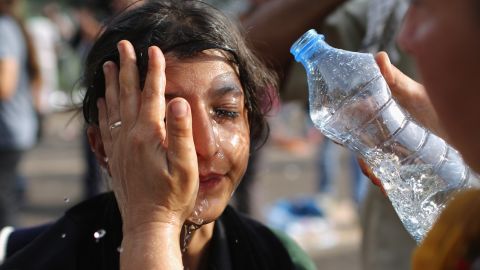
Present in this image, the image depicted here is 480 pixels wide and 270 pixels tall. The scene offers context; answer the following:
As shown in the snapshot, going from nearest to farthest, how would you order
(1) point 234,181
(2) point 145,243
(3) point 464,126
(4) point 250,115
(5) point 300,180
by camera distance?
(3) point 464,126, (2) point 145,243, (1) point 234,181, (4) point 250,115, (5) point 300,180

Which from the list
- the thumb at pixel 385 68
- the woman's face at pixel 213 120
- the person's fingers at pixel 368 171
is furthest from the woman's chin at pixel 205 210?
the thumb at pixel 385 68

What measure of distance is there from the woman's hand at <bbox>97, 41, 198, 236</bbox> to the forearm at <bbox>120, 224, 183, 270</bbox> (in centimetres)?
1

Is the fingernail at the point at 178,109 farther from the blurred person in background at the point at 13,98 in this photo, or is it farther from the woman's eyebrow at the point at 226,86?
the blurred person in background at the point at 13,98

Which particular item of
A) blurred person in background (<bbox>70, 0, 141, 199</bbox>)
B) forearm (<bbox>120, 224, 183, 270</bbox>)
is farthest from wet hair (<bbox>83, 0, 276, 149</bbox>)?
forearm (<bbox>120, 224, 183, 270</bbox>)

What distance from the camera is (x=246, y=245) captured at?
177 cm

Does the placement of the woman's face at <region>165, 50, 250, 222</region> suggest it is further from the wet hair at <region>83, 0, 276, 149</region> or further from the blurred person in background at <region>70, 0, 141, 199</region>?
the blurred person in background at <region>70, 0, 141, 199</region>

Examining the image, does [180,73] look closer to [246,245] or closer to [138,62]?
[138,62]

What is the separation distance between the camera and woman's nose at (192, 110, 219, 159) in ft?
4.67

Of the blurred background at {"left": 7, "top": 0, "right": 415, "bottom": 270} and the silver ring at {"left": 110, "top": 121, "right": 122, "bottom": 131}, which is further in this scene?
the blurred background at {"left": 7, "top": 0, "right": 415, "bottom": 270}

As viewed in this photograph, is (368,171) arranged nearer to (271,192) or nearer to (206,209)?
(206,209)

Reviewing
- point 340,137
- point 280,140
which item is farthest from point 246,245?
point 280,140

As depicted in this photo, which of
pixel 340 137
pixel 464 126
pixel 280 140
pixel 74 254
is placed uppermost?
pixel 464 126

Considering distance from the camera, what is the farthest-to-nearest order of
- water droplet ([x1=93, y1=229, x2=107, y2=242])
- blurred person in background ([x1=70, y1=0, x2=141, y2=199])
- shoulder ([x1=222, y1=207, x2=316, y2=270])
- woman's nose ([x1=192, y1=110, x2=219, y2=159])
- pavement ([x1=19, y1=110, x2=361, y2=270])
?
1. pavement ([x1=19, y1=110, x2=361, y2=270])
2. blurred person in background ([x1=70, y1=0, x2=141, y2=199])
3. shoulder ([x1=222, y1=207, x2=316, y2=270])
4. water droplet ([x1=93, y1=229, x2=107, y2=242])
5. woman's nose ([x1=192, y1=110, x2=219, y2=159])

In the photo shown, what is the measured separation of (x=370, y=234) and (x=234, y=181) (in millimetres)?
1128
